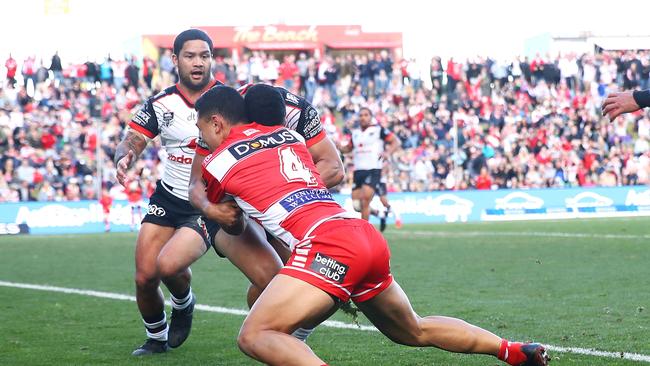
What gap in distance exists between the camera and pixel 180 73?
26.0 ft

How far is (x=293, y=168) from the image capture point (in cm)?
529

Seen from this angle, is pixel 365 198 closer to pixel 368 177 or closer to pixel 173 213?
pixel 368 177

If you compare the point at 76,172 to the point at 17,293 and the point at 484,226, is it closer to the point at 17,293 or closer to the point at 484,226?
the point at 484,226

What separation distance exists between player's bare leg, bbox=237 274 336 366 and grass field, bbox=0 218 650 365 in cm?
210

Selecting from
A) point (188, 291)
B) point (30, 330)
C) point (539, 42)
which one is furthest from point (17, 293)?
point (539, 42)

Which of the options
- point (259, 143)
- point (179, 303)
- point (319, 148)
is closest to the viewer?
point (259, 143)

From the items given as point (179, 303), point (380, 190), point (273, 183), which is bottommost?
point (380, 190)

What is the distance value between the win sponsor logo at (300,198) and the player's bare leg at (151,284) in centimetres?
292

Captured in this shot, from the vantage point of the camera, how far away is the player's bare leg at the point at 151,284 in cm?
791

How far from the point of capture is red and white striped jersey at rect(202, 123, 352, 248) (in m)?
5.16

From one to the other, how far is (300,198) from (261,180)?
0.22m

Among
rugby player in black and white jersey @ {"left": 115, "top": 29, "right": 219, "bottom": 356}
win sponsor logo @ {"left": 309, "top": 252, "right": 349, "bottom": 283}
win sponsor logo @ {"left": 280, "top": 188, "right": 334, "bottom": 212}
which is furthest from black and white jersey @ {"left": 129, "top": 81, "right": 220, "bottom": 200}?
win sponsor logo @ {"left": 309, "top": 252, "right": 349, "bottom": 283}

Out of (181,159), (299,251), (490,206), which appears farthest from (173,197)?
(490,206)

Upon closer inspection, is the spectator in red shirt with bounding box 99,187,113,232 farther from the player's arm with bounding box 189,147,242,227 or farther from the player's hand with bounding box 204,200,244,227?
the player's hand with bounding box 204,200,244,227
